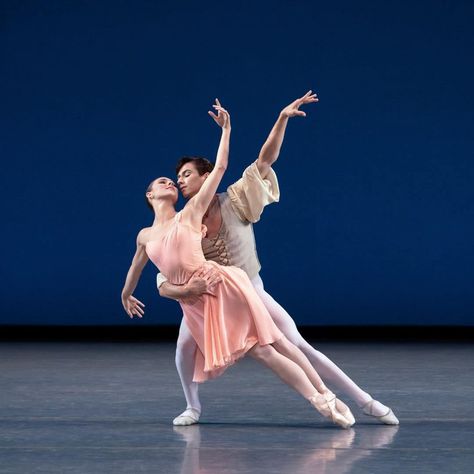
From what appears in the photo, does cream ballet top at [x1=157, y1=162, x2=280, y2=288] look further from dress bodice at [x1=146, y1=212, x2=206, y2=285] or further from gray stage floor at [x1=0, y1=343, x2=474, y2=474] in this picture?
gray stage floor at [x1=0, y1=343, x2=474, y2=474]

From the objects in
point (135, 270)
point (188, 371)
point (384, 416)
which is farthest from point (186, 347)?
point (384, 416)

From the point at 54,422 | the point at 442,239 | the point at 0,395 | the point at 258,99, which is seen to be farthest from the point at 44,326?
the point at 54,422

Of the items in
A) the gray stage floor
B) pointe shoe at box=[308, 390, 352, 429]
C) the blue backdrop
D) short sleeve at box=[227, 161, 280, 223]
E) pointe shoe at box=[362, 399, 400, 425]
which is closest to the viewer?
the gray stage floor

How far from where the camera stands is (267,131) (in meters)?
7.73

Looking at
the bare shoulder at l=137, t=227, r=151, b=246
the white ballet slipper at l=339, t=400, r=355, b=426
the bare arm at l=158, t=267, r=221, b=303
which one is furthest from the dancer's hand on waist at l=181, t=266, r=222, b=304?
the white ballet slipper at l=339, t=400, r=355, b=426

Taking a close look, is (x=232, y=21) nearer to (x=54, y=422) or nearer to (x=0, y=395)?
(x=0, y=395)

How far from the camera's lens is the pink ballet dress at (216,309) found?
3729 mm

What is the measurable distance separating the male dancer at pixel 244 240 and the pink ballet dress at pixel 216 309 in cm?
9

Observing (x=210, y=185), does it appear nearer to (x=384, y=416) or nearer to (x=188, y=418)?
(x=188, y=418)

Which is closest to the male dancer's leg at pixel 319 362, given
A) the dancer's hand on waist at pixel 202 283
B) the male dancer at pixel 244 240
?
the male dancer at pixel 244 240

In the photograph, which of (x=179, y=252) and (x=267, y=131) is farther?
(x=267, y=131)

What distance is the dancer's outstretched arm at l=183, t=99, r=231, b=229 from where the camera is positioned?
3.73m

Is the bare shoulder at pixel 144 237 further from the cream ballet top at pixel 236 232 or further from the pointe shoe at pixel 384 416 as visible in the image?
the pointe shoe at pixel 384 416

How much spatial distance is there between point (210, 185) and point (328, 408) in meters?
0.84
